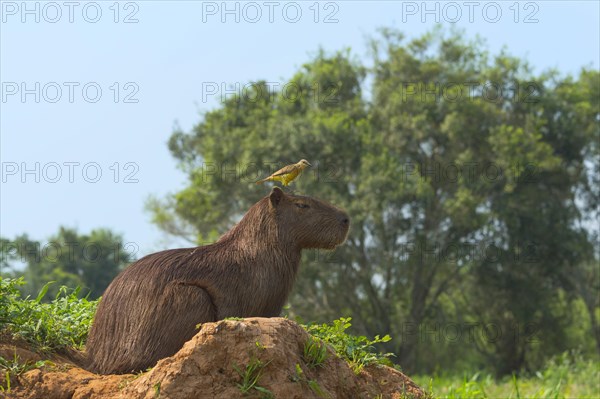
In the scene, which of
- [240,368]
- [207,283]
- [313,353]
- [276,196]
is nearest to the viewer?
[240,368]

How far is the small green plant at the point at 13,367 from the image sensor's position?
19.3 feet

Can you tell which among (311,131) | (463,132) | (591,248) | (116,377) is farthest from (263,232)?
(591,248)

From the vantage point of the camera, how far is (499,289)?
95.6 feet

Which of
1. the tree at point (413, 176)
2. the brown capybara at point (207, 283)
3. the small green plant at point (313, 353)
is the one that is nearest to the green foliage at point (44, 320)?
the brown capybara at point (207, 283)

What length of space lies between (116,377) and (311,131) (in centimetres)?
2133

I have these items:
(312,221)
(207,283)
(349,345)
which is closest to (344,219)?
(312,221)

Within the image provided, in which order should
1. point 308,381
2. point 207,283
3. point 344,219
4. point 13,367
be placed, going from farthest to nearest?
point 344,219 < point 207,283 < point 13,367 < point 308,381

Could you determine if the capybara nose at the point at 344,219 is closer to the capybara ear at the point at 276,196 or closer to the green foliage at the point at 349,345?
the capybara ear at the point at 276,196

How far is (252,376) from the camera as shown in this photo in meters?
5.14

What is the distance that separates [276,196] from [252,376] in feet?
6.59

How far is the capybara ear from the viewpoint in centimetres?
675

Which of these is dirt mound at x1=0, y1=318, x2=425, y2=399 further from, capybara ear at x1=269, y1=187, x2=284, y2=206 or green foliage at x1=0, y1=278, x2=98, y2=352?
capybara ear at x1=269, y1=187, x2=284, y2=206

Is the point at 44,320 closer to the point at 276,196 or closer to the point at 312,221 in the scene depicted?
the point at 276,196

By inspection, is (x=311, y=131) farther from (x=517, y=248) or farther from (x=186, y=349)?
(x=186, y=349)
